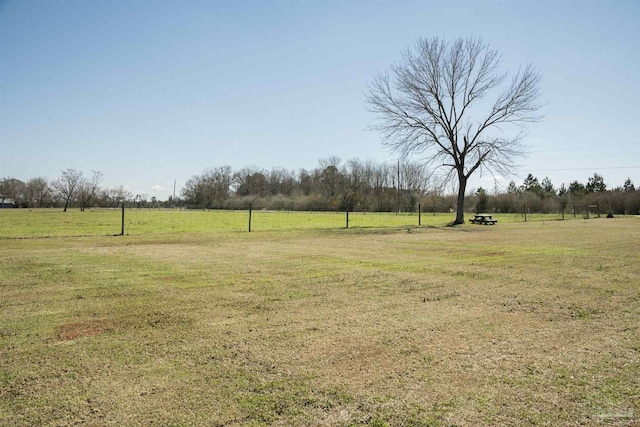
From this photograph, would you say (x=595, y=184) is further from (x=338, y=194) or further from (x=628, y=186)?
(x=338, y=194)

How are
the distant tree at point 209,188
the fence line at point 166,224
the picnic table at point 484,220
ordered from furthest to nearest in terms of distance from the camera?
the distant tree at point 209,188, the picnic table at point 484,220, the fence line at point 166,224

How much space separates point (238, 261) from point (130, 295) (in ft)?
12.5

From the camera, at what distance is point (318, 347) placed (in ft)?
13.4

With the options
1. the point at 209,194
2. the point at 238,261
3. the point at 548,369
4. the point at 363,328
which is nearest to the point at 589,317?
the point at 548,369

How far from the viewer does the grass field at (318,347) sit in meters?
2.87

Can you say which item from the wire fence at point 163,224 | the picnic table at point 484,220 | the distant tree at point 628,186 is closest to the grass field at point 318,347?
the wire fence at point 163,224

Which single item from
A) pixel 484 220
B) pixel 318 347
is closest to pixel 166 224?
pixel 484 220

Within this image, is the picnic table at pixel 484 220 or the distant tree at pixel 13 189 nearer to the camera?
the picnic table at pixel 484 220

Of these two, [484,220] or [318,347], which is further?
[484,220]

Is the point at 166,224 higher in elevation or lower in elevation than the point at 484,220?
lower

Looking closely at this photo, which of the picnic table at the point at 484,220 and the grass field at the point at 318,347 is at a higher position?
the picnic table at the point at 484,220

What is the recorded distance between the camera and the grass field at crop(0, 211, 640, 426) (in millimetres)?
2869

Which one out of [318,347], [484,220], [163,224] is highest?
[484,220]

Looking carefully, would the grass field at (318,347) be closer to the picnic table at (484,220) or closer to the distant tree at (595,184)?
the picnic table at (484,220)
